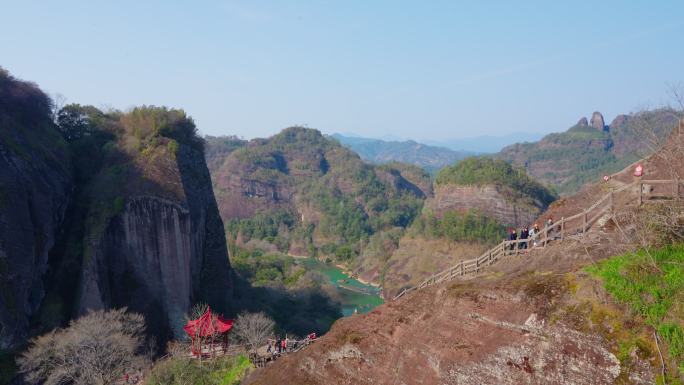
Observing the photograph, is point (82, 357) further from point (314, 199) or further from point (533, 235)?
point (314, 199)

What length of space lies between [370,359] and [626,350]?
6477mm

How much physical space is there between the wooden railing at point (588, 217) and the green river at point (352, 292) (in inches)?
1797

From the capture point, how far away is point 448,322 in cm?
1286

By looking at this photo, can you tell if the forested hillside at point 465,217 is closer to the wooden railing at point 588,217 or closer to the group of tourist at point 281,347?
the group of tourist at point 281,347

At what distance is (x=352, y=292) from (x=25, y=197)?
54.0 metres

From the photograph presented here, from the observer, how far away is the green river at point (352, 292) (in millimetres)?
66938

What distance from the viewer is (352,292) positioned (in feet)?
256

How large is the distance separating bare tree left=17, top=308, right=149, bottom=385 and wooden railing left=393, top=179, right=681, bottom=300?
609 inches

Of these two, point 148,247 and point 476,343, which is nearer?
point 476,343

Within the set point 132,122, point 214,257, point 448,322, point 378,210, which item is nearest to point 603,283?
point 448,322

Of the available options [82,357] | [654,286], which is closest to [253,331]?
[82,357]

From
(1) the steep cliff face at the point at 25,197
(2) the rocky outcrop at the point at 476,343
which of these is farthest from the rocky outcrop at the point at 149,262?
(2) the rocky outcrop at the point at 476,343

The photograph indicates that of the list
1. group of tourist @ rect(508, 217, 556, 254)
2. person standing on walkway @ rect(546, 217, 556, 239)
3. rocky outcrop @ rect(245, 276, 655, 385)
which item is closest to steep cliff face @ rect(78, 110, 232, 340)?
rocky outcrop @ rect(245, 276, 655, 385)

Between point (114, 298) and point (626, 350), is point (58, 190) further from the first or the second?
point (626, 350)
